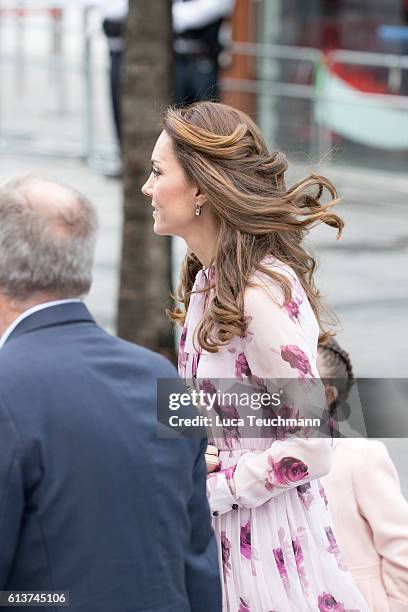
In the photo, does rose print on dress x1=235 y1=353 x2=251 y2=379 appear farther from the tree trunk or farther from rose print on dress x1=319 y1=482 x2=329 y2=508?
the tree trunk

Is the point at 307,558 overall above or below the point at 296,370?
below

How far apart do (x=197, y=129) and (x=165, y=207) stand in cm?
20

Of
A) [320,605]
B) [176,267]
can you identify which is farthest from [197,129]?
[176,267]

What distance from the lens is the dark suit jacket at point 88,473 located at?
7.69 feet

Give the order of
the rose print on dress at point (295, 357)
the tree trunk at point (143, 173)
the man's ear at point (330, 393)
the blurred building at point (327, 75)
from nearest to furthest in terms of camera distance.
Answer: the rose print on dress at point (295, 357) < the man's ear at point (330, 393) < the tree trunk at point (143, 173) < the blurred building at point (327, 75)

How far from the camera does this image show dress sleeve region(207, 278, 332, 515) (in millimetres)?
2934

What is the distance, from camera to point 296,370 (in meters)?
2.93

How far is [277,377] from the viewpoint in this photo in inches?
116

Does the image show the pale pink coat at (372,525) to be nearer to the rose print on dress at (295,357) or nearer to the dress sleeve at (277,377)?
the dress sleeve at (277,377)

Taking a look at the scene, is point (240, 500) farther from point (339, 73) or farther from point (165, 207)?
point (339, 73)

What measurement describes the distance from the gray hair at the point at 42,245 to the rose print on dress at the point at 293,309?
0.59m

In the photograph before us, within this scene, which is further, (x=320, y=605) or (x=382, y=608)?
(x=382, y=608)

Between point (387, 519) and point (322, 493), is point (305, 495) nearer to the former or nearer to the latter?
point (322, 493)

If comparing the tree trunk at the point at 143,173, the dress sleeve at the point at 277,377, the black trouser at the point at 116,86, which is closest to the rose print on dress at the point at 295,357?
the dress sleeve at the point at 277,377
